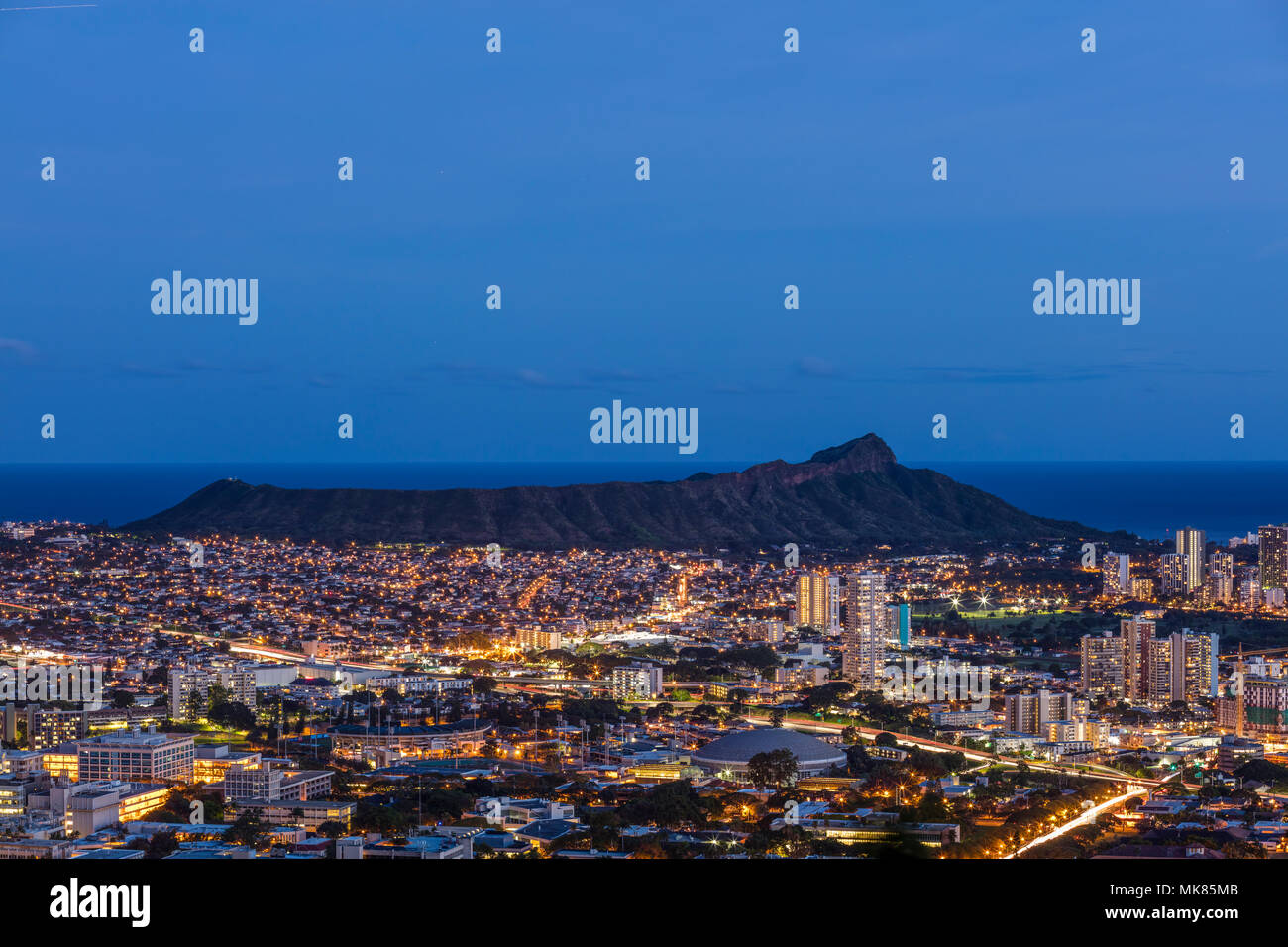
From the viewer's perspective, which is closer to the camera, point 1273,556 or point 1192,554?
point 1273,556

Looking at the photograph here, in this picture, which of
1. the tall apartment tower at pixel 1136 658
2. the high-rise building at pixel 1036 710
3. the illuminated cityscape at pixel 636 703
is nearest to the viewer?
the illuminated cityscape at pixel 636 703

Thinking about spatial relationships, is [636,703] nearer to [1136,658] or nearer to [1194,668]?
[1136,658]

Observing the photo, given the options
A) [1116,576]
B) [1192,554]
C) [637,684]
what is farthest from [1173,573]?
[637,684]

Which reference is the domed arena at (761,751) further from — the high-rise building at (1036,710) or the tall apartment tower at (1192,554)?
the tall apartment tower at (1192,554)

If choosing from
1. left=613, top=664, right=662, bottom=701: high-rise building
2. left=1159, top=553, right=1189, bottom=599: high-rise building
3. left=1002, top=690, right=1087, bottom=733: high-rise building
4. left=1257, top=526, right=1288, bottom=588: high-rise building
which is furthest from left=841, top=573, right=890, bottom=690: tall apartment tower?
left=1257, top=526, right=1288, bottom=588: high-rise building

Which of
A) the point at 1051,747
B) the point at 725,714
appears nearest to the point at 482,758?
the point at 725,714

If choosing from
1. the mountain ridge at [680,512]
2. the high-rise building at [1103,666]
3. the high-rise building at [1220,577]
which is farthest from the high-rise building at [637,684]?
the mountain ridge at [680,512]

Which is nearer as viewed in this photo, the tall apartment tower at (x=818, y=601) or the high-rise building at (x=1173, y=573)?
the tall apartment tower at (x=818, y=601)
